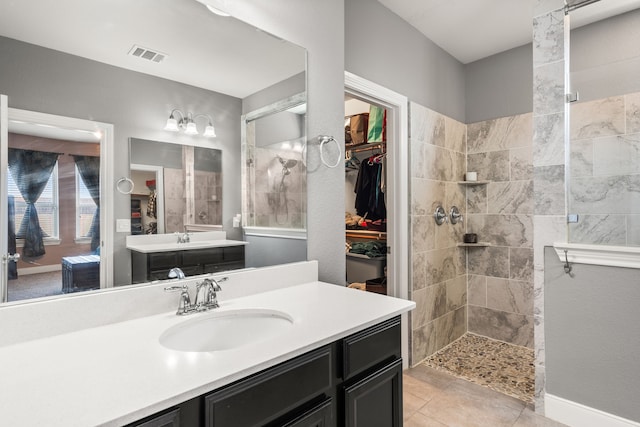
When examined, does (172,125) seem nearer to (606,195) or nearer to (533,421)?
(606,195)

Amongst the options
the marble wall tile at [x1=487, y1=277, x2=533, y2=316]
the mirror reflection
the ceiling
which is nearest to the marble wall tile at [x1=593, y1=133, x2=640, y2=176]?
the ceiling

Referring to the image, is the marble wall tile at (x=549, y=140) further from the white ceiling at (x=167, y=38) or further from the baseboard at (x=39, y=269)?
the baseboard at (x=39, y=269)

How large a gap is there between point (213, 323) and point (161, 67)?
39.1 inches

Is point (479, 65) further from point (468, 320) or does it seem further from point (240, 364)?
point (240, 364)

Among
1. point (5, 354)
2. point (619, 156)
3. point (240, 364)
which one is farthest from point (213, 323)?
point (619, 156)

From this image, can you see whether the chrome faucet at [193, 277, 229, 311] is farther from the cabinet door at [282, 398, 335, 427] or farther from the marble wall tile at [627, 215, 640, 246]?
the marble wall tile at [627, 215, 640, 246]

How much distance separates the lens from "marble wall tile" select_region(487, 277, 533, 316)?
3125 millimetres

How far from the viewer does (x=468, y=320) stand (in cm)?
348

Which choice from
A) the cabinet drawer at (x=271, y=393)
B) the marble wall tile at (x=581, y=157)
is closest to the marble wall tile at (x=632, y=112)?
the marble wall tile at (x=581, y=157)

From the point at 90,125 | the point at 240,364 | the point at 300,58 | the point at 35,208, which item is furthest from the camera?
the point at 300,58

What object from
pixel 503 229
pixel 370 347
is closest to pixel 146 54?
pixel 370 347

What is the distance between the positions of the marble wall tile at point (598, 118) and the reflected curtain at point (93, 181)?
2415 millimetres

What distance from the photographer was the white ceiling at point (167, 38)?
3.50 feet

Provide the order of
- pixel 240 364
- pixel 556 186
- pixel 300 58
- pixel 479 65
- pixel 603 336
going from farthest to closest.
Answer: pixel 479 65 → pixel 556 186 → pixel 603 336 → pixel 300 58 → pixel 240 364
